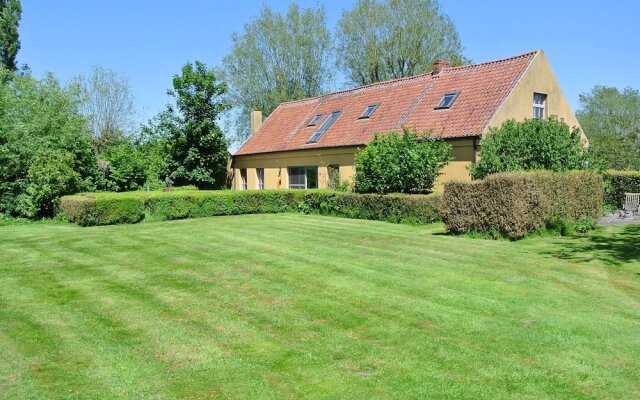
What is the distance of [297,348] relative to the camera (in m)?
5.52

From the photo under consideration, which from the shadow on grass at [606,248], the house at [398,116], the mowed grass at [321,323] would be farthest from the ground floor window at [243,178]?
the shadow on grass at [606,248]

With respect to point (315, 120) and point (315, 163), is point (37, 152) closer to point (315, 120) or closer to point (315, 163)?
point (315, 163)

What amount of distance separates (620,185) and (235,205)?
55.2 feet

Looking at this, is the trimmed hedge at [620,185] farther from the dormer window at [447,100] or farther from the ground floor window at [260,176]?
the ground floor window at [260,176]

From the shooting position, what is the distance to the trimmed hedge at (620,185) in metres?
22.6

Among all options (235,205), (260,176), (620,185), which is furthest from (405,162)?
(260,176)

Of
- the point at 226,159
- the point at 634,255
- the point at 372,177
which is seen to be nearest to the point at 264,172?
the point at 226,159

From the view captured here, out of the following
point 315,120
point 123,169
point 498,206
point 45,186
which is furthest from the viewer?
point 315,120

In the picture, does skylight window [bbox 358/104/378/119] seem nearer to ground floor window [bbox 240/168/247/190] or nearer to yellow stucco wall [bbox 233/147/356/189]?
yellow stucco wall [bbox 233/147/356/189]

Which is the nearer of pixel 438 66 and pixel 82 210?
pixel 82 210

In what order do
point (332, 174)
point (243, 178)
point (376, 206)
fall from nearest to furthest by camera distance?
point (376, 206) → point (332, 174) → point (243, 178)

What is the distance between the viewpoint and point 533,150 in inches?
625

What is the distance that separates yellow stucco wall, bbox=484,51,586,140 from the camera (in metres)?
21.1

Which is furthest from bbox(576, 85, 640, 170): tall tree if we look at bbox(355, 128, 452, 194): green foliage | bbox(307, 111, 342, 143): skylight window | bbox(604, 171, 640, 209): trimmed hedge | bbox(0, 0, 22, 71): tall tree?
bbox(0, 0, 22, 71): tall tree
